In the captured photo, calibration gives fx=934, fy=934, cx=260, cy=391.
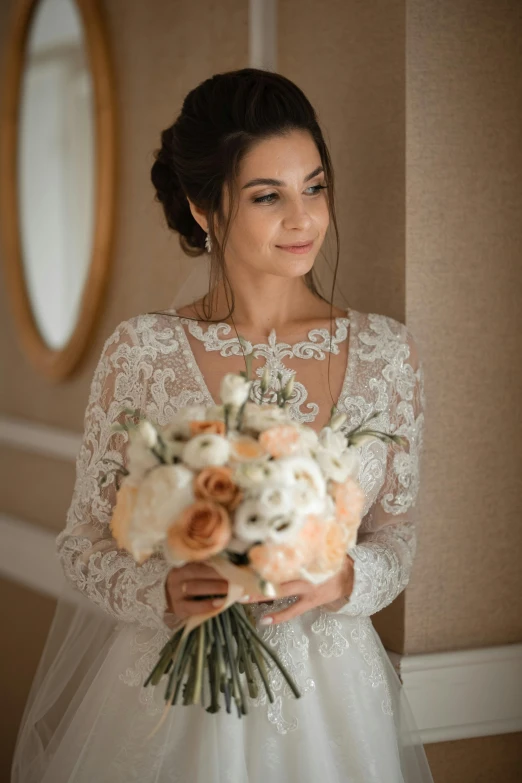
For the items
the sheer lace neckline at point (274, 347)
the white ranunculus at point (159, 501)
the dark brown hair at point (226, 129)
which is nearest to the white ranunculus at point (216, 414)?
A: the white ranunculus at point (159, 501)

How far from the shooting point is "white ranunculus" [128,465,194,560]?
1457 millimetres

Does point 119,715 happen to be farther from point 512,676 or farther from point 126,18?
point 126,18

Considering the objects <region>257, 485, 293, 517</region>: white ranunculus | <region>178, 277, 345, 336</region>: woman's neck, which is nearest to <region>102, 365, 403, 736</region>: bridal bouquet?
<region>257, 485, 293, 517</region>: white ranunculus

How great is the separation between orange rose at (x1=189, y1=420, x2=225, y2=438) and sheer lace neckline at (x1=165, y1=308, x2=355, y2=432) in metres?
0.65

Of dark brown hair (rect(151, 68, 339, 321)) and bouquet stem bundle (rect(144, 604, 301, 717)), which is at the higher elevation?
dark brown hair (rect(151, 68, 339, 321))

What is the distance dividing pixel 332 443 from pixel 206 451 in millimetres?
236

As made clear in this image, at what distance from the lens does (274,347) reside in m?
2.25

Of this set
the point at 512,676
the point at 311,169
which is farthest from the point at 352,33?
the point at 512,676

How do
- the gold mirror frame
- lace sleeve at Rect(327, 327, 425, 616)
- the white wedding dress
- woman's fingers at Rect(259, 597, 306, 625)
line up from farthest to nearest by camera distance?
the gold mirror frame
lace sleeve at Rect(327, 327, 425, 616)
the white wedding dress
woman's fingers at Rect(259, 597, 306, 625)

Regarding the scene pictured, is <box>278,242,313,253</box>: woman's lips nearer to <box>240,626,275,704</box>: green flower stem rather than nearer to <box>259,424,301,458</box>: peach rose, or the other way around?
<box>259,424,301,458</box>: peach rose

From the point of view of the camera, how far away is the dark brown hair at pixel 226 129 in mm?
2111

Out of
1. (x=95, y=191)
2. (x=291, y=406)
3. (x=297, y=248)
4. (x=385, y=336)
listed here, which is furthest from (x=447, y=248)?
(x=95, y=191)

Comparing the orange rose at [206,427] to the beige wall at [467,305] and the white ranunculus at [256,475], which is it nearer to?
the white ranunculus at [256,475]

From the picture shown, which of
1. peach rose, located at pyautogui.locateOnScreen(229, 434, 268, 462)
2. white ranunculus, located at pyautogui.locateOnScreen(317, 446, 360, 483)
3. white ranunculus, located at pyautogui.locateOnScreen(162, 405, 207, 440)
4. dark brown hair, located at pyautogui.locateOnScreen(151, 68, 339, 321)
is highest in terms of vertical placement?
dark brown hair, located at pyautogui.locateOnScreen(151, 68, 339, 321)
